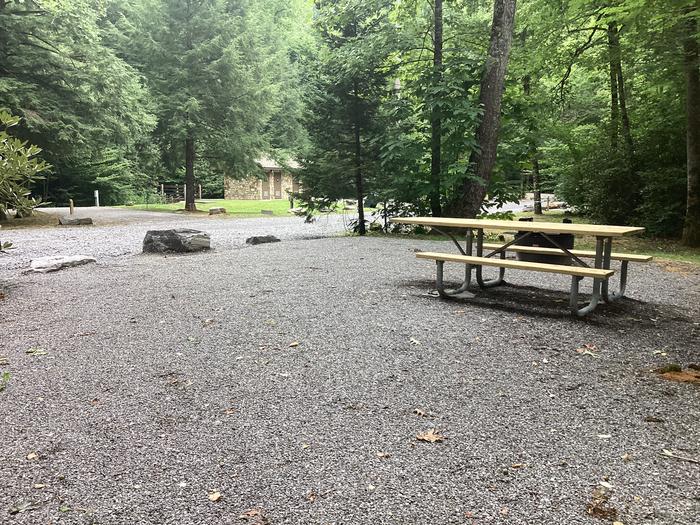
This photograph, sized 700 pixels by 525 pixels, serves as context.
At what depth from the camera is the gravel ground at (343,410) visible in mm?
2188

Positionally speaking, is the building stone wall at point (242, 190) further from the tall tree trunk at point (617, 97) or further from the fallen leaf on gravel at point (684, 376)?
the fallen leaf on gravel at point (684, 376)

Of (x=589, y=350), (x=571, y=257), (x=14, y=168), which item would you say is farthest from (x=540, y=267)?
(x=14, y=168)

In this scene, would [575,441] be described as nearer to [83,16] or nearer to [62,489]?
[62,489]

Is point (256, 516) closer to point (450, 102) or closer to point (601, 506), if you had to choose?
point (601, 506)

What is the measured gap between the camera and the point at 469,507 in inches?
83.9

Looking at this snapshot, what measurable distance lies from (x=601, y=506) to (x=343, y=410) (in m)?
1.38

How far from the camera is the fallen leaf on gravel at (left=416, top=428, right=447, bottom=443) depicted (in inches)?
105

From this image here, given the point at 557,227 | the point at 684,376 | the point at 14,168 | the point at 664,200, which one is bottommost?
the point at 684,376

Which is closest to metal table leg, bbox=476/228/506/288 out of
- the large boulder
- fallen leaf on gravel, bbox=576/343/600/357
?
fallen leaf on gravel, bbox=576/343/600/357

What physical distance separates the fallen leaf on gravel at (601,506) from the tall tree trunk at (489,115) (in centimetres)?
948

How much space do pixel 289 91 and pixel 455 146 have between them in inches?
1103

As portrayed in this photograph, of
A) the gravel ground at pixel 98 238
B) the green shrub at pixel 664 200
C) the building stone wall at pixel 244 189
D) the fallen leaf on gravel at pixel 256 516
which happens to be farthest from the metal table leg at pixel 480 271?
the building stone wall at pixel 244 189

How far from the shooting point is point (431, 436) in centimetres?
271

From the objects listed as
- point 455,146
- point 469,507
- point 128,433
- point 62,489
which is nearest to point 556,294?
point 469,507
